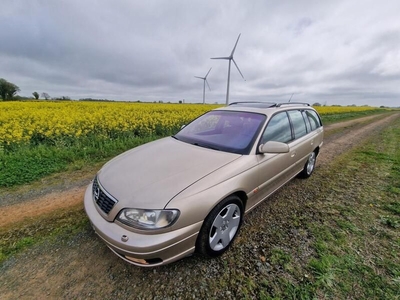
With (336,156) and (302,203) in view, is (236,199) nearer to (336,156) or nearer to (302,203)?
(302,203)

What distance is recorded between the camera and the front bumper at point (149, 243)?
1646 mm

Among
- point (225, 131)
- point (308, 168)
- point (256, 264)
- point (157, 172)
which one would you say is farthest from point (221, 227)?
point (308, 168)

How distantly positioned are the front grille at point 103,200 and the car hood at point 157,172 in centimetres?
6

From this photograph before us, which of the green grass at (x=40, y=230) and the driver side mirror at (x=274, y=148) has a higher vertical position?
the driver side mirror at (x=274, y=148)

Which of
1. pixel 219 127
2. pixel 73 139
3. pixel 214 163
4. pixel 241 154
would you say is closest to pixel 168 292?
pixel 214 163

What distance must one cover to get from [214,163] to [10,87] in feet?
205

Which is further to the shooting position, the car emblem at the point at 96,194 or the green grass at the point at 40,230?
the green grass at the point at 40,230

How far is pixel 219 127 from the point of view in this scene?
10.3ft

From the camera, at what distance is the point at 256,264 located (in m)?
2.07

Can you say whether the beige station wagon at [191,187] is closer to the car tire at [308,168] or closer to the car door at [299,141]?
the car door at [299,141]

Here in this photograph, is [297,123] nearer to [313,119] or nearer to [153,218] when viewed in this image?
[313,119]

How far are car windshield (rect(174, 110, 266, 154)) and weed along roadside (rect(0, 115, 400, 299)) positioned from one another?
114cm

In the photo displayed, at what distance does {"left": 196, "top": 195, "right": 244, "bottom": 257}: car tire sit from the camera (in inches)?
76.8

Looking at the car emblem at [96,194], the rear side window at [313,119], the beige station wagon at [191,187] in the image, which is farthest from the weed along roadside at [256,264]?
the rear side window at [313,119]
